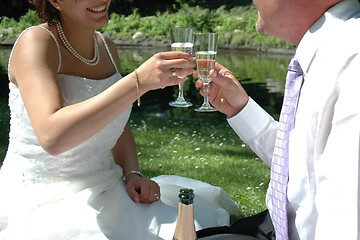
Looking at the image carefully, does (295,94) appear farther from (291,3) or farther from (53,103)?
(53,103)

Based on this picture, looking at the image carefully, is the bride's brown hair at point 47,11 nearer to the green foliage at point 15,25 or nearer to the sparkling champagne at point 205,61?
the sparkling champagne at point 205,61

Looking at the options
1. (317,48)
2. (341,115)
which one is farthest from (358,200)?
(317,48)

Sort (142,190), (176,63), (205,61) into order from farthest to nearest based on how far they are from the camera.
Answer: (142,190) → (205,61) → (176,63)

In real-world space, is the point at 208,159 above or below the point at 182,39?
below

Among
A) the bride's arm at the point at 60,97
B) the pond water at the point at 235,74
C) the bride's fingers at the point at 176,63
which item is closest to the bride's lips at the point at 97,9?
the bride's arm at the point at 60,97

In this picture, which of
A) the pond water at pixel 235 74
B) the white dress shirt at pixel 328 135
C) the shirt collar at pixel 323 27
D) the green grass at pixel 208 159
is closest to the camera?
the white dress shirt at pixel 328 135

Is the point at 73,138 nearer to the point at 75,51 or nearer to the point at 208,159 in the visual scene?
the point at 75,51

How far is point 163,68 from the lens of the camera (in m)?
2.39

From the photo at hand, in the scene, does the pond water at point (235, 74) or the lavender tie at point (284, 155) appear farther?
the pond water at point (235, 74)

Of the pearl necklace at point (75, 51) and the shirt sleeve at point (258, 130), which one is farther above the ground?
the pearl necklace at point (75, 51)

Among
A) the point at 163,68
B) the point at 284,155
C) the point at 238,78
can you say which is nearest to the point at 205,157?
the point at 163,68

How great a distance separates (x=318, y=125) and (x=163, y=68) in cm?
98

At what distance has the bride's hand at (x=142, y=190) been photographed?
10.5ft

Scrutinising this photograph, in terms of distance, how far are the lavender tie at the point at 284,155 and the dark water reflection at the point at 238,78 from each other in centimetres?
921
